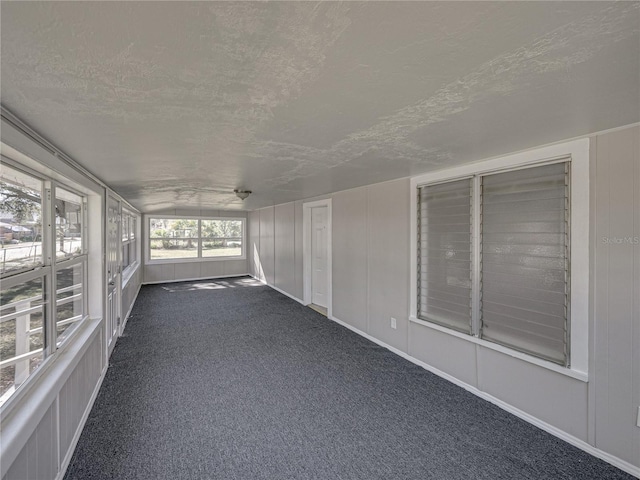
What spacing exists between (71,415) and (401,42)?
9.63ft

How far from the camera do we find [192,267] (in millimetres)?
8625

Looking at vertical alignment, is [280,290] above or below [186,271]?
below

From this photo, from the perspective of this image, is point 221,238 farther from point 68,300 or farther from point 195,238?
point 68,300

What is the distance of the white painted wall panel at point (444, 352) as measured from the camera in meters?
2.74

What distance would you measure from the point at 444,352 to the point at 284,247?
4.54m

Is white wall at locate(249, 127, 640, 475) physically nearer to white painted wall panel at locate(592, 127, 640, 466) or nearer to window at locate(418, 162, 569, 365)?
white painted wall panel at locate(592, 127, 640, 466)

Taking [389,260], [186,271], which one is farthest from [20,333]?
[186,271]

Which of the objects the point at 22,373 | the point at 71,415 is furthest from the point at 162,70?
the point at 71,415

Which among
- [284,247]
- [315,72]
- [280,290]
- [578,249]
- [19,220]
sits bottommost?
[280,290]

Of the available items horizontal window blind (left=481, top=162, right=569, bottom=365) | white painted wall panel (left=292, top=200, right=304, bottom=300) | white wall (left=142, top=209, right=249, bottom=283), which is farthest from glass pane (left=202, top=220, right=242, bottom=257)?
horizontal window blind (left=481, top=162, right=569, bottom=365)

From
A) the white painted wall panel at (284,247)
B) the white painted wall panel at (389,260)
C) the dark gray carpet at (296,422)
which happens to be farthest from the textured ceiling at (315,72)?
the white painted wall panel at (284,247)

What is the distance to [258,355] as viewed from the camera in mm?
3518

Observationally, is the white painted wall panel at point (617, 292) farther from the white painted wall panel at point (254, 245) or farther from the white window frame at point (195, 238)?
the white window frame at point (195, 238)

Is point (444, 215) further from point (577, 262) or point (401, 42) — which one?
point (401, 42)
